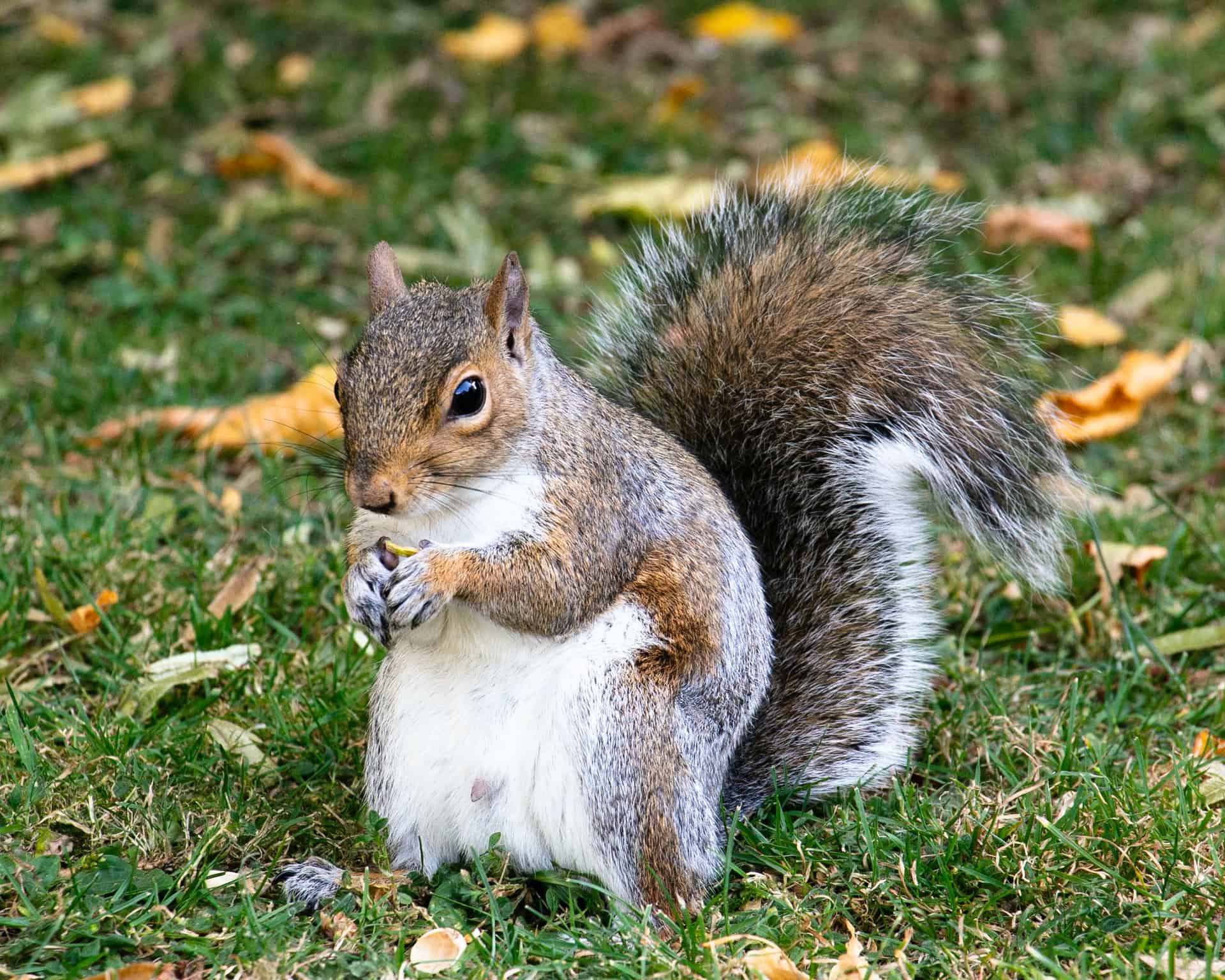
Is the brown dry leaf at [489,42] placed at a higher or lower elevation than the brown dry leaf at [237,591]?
higher

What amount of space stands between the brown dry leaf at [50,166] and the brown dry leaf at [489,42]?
1.20 m

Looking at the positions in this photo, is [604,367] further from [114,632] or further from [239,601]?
[114,632]

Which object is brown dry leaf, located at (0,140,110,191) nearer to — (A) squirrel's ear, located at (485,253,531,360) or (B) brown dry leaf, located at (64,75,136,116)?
(B) brown dry leaf, located at (64,75,136,116)

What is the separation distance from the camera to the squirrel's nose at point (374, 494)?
1.79 metres

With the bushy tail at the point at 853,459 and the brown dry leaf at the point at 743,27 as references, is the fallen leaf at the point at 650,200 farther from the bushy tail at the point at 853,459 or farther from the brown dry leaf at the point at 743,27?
the bushy tail at the point at 853,459

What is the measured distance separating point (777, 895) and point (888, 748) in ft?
1.05

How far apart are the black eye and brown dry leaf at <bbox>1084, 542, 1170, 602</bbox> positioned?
1.27 metres

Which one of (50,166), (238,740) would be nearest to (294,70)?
(50,166)

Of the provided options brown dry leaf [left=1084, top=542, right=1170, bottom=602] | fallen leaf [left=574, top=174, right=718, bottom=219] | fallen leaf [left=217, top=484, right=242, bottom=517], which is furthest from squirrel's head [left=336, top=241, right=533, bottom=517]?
fallen leaf [left=574, top=174, right=718, bottom=219]

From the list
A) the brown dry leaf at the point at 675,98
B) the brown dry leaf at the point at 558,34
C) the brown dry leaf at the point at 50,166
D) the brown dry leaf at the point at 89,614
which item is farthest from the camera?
the brown dry leaf at the point at 558,34

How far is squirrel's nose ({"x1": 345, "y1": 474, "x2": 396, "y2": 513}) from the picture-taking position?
1.79m

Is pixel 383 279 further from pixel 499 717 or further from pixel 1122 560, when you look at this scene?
pixel 1122 560

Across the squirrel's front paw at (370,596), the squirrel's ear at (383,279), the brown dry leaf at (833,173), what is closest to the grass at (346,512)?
the brown dry leaf at (833,173)

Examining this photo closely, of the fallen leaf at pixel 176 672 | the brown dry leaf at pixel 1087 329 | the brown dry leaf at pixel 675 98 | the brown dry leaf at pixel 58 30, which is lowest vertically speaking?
the brown dry leaf at pixel 1087 329
